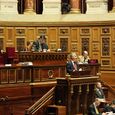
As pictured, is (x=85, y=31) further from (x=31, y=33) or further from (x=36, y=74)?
(x=36, y=74)

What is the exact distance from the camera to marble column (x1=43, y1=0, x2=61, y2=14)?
22.0 meters

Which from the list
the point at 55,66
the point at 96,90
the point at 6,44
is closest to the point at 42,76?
the point at 55,66

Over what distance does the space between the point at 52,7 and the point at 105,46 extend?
332 centimetres

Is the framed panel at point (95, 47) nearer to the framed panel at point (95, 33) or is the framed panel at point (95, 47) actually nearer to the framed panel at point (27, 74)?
the framed panel at point (95, 33)

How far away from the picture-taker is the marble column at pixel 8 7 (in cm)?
2167

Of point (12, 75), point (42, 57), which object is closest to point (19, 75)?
point (12, 75)

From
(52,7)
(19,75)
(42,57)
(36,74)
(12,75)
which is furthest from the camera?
(52,7)

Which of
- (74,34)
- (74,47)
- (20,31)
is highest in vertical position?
(20,31)

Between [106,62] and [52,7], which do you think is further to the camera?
[52,7]

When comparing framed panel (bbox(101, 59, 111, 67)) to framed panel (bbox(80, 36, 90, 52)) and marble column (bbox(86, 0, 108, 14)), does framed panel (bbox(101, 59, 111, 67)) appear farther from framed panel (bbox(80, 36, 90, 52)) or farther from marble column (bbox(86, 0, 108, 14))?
marble column (bbox(86, 0, 108, 14))

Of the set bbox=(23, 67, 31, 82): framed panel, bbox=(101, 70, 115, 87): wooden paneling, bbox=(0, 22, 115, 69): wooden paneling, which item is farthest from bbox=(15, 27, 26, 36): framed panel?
bbox=(23, 67, 31, 82): framed panel

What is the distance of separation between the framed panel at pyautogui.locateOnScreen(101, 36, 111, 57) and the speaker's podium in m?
7.80

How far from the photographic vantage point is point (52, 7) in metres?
22.1

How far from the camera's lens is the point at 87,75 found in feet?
48.1
